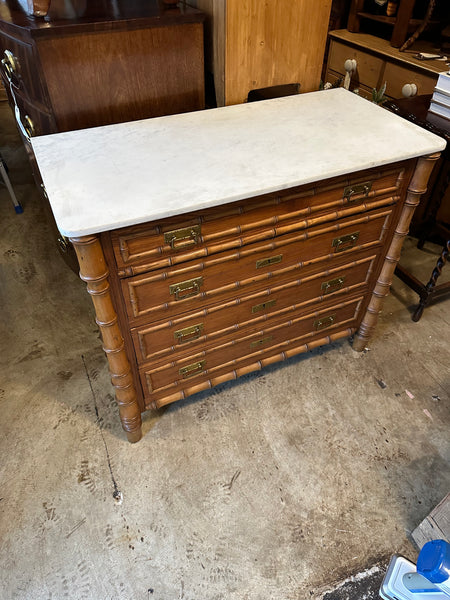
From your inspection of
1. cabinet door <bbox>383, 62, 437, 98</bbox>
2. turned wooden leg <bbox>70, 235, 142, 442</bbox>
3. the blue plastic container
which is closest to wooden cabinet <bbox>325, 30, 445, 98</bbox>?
cabinet door <bbox>383, 62, 437, 98</bbox>

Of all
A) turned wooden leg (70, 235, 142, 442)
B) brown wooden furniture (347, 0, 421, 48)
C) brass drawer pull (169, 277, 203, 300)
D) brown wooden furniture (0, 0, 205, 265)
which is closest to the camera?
turned wooden leg (70, 235, 142, 442)

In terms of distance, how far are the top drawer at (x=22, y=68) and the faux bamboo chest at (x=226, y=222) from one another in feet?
1.01

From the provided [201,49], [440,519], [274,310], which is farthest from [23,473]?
[201,49]

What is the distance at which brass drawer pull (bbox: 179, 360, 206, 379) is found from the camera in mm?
1586

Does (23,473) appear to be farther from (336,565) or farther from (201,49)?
(201,49)

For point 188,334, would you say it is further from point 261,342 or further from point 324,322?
point 324,322

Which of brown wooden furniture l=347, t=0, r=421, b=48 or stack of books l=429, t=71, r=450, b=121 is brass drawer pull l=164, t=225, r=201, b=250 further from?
brown wooden furniture l=347, t=0, r=421, b=48

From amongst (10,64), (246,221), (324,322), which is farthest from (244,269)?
(10,64)

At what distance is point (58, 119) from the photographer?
5.11 ft

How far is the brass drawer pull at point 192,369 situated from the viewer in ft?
5.20

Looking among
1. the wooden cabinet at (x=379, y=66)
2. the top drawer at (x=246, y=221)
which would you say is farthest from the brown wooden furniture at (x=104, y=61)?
the wooden cabinet at (x=379, y=66)

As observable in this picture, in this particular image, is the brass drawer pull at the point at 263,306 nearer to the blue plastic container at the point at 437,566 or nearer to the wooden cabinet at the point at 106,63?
the wooden cabinet at the point at 106,63

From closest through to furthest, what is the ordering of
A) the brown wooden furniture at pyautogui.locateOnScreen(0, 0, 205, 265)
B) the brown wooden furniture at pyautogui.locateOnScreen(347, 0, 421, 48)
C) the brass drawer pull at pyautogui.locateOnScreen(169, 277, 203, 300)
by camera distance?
the brass drawer pull at pyautogui.locateOnScreen(169, 277, 203, 300) → the brown wooden furniture at pyautogui.locateOnScreen(0, 0, 205, 265) → the brown wooden furniture at pyautogui.locateOnScreen(347, 0, 421, 48)

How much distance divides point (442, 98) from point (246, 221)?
109 cm
